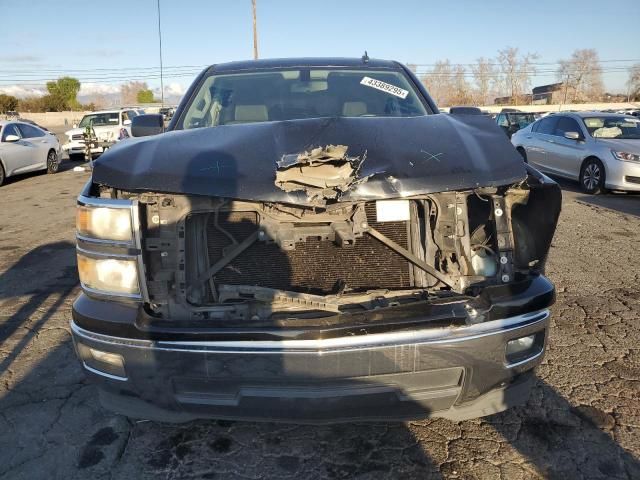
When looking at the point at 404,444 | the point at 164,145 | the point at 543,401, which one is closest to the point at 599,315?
the point at 543,401

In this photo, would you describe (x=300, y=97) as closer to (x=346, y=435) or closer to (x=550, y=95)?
(x=346, y=435)

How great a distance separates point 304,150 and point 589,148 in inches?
358

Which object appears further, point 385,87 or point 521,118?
point 521,118

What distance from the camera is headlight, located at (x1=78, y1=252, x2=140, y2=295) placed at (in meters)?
2.07

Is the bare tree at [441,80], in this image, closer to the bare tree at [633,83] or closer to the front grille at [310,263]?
the bare tree at [633,83]

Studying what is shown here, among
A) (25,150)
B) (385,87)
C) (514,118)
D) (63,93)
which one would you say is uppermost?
(63,93)

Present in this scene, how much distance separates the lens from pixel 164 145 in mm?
2289

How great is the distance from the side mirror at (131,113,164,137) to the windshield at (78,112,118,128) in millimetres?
15507

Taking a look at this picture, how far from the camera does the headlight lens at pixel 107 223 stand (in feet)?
6.72

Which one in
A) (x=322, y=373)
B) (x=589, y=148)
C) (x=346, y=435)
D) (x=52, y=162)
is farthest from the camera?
(x=52, y=162)

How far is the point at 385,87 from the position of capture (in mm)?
3576

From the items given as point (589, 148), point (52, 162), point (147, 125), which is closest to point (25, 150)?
point (52, 162)

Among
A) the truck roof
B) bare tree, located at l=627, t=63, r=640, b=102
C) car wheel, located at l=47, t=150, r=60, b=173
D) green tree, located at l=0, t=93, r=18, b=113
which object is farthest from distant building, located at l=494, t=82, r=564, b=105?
the truck roof

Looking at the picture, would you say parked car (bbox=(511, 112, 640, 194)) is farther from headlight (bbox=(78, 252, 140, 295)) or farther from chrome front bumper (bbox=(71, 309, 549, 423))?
headlight (bbox=(78, 252, 140, 295))
